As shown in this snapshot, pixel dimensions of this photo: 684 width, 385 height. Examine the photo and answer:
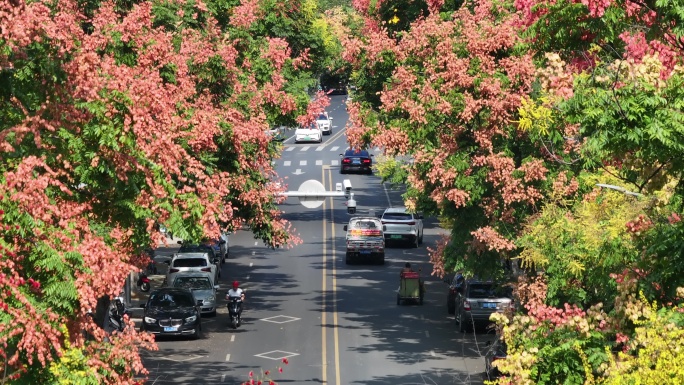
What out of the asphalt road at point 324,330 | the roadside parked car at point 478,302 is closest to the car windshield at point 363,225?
the asphalt road at point 324,330

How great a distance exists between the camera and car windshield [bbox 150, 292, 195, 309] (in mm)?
43031

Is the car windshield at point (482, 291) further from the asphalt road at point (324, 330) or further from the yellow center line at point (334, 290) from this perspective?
the yellow center line at point (334, 290)

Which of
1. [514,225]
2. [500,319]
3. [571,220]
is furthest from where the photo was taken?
[514,225]

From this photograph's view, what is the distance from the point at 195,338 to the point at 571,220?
613 inches

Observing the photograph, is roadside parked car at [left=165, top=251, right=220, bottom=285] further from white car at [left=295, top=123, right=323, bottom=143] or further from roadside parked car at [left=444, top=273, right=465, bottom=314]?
white car at [left=295, top=123, right=323, bottom=143]

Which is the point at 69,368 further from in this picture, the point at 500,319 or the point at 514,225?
the point at 514,225

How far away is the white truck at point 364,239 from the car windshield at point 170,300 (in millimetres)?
16194

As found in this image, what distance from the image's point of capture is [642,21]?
2114 cm

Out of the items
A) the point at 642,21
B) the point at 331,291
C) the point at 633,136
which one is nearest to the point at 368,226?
the point at 331,291

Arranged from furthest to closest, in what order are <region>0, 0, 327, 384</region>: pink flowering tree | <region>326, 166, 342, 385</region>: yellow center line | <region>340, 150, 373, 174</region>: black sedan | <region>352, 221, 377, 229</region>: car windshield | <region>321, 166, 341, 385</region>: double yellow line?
1. <region>340, 150, 373, 174</region>: black sedan
2. <region>352, 221, 377, 229</region>: car windshield
3. <region>321, 166, 341, 385</region>: double yellow line
4. <region>326, 166, 342, 385</region>: yellow center line
5. <region>0, 0, 327, 384</region>: pink flowering tree

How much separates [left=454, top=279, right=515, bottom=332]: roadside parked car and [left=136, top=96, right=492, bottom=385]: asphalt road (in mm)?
567

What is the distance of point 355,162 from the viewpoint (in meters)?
88.1

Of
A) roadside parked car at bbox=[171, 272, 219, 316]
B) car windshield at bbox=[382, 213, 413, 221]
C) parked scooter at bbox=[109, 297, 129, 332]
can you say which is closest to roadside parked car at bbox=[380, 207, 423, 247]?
car windshield at bbox=[382, 213, 413, 221]

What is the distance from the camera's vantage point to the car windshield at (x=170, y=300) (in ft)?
141
